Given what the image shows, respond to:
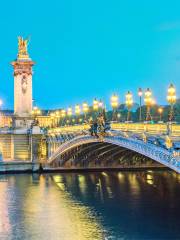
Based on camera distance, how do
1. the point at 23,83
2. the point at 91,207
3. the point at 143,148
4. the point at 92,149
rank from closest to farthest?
1. the point at 143,148
2. the point at 91,207
3. the point at 92,149
4. the point at 23,83

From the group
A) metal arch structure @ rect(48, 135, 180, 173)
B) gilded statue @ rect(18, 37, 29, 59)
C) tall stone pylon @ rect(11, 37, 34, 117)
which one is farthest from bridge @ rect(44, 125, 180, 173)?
gilded statue @ rect(18, 37, 29, 59)

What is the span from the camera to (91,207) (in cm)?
4331

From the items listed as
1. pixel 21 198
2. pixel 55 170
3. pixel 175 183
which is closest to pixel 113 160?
pixel 55 170

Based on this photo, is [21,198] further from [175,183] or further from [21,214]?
[175,183]

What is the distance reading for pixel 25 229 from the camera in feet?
119

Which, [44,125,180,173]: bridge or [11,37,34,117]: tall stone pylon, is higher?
[11,37,34,117]: tall stone pylon

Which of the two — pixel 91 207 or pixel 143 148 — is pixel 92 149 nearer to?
pixel 91 207

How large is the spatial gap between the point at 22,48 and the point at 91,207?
153 feet

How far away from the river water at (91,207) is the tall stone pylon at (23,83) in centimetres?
2403

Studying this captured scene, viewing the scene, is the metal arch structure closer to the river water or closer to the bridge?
the bridge

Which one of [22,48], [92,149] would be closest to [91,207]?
[92,149]

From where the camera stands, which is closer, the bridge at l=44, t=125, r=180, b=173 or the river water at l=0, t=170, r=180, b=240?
the river water at l=0, t=170, r=180, b=240

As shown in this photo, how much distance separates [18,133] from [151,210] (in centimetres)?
4095

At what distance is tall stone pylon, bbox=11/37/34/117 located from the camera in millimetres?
85938
